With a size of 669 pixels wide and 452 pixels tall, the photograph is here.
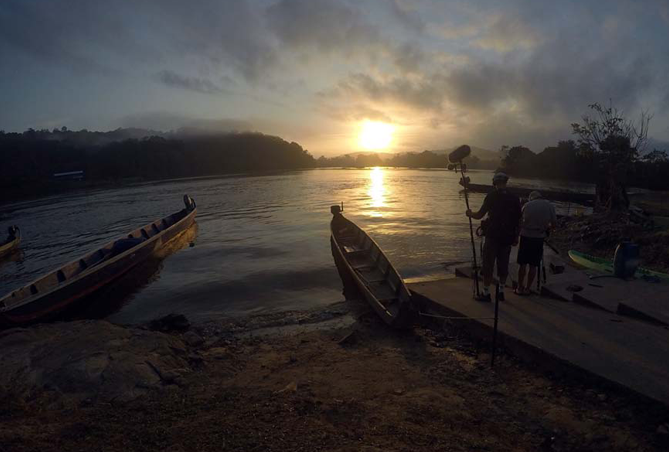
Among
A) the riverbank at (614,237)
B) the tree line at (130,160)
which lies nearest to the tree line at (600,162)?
the riverbank at (614,237)

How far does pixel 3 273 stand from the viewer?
17.9 metres

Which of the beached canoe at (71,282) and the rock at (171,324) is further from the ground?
the beached canoe at (71,282)

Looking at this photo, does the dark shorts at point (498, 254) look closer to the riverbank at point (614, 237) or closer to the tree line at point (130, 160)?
the riverbank at point (614, 237)

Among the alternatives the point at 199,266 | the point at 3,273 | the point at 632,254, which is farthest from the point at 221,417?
the point at 3,273

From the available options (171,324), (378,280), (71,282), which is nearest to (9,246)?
(71,282)

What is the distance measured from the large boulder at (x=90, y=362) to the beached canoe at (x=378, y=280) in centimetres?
438

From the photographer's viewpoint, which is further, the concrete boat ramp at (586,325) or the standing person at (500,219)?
the standing person at (500,219)

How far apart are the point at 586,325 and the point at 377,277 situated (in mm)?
5566

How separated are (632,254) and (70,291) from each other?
15.0 meters

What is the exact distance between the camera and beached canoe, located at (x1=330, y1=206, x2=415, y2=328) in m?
8.02

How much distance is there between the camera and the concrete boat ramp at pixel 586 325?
15.7 ft

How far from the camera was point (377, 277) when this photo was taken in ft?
35.4

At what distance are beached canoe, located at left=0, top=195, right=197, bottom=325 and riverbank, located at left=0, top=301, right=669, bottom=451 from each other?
5.93 ft

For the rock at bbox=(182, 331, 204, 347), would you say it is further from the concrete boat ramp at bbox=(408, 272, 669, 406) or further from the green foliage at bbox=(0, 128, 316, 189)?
the green foliage at bbox=(0, 128, 316, 189)
